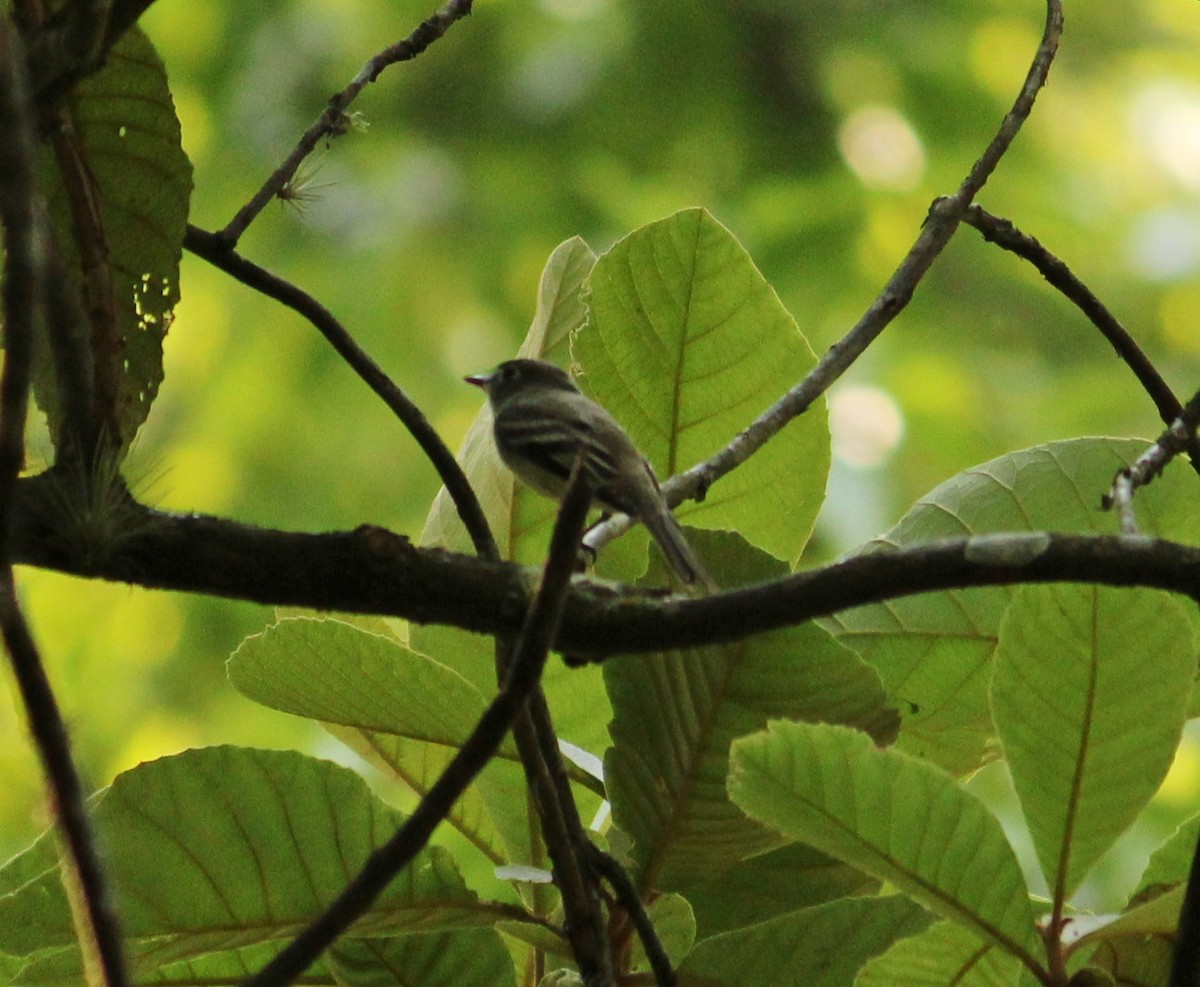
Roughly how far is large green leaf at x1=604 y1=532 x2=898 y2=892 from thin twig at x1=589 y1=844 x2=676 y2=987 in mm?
81

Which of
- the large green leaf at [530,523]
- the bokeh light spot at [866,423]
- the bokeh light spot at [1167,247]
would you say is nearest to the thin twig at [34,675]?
the large green leaf at [530,523]

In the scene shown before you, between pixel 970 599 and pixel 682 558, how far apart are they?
14.9 inches

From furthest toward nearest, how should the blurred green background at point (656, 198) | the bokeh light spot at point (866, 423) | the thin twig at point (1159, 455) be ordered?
the blurred green background at point (656, 198)
the bokeh light spot at point (866, 423)
the thin twig at point (1159, 455)

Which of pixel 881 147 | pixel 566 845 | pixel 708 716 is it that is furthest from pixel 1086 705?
pixel 881 147

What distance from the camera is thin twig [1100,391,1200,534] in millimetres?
1175

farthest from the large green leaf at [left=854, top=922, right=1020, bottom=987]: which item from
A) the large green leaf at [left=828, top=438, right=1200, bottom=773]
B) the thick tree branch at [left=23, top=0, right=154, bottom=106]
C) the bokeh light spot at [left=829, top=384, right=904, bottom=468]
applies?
the bokeh light spot at [left=829, top=384, right=904, bottom=468]

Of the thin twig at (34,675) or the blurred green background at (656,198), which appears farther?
the blurred green background at (656,198)

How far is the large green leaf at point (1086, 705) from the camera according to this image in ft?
3.79

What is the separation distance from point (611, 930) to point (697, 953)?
0.25 ft

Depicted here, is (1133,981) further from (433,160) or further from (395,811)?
(433,160)

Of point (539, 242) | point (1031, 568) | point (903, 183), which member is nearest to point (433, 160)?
point (539, 242)

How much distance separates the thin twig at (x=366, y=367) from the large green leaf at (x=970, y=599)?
0.41 m

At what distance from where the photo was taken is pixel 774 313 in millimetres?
1662

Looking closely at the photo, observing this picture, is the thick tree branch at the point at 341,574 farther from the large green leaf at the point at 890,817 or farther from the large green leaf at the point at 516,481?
the large green leaf at the point at 516,481
